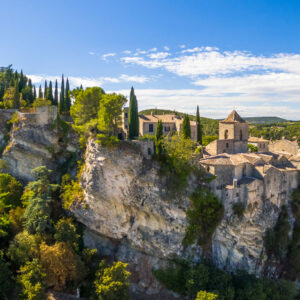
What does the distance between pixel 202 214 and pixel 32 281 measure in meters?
20.0

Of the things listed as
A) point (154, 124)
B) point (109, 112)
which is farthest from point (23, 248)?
point (154, 124)

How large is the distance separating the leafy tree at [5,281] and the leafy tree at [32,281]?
1411 millimetres

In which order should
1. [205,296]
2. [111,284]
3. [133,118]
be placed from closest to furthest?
Answer: 1. [111,284]
2. [205,296]
3. [133,118]

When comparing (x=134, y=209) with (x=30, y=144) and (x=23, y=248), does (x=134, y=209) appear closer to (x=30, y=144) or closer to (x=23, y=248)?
(x=23, y=248)

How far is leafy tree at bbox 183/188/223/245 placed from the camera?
28.5 meters

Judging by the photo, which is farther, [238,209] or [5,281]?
[238,209]

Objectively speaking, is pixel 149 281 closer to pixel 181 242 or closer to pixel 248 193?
pixel 181 242

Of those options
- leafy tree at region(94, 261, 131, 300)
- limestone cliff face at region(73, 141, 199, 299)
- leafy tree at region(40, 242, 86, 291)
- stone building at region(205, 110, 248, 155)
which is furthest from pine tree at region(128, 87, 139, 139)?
leafy tree at region(94, 261, 131, 300)

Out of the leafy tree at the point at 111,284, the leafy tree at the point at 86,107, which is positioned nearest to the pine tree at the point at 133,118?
the leafy tree at the point at 86,107

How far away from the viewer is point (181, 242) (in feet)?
95.8

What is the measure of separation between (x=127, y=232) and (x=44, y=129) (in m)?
20.2

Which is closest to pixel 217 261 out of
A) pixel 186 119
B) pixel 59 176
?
pixel 186 119

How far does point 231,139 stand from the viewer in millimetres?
36625

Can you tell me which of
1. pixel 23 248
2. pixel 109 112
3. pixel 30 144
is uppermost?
pixel 109 112
